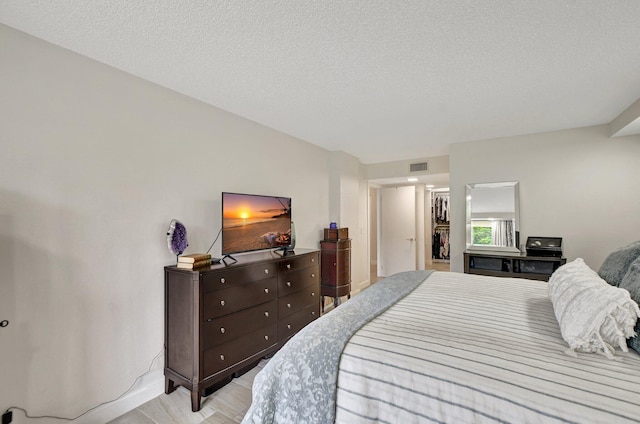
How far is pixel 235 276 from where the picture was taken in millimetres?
2309

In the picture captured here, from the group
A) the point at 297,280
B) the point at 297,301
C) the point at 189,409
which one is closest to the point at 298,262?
the point at 297,280

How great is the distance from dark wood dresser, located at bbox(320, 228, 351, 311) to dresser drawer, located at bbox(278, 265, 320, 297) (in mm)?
835

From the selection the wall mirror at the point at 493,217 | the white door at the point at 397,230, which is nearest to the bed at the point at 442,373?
the wall mirror at the point at 493,217

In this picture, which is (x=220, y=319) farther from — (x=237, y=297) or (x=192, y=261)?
(x=192, y=261)

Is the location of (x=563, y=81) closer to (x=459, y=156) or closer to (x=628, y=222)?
(x=459, y=156)

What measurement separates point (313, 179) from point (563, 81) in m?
2.88

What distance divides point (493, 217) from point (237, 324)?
352 cm

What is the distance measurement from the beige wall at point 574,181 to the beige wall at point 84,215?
3.78m

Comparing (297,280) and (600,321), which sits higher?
(600,321)

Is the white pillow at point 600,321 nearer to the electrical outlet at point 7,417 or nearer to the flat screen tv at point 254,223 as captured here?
the flat screen tv at point 254,223

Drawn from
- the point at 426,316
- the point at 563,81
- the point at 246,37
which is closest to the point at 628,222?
the point at 563,81

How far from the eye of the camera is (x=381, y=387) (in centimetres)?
111

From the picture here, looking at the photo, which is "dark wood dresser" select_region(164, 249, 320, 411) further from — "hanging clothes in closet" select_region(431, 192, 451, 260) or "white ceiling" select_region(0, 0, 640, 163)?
"hanging clothes in closet" select_region(431, 192, 451, 260)

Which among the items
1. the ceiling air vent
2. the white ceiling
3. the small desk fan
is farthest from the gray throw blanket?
the ceiling air vent
